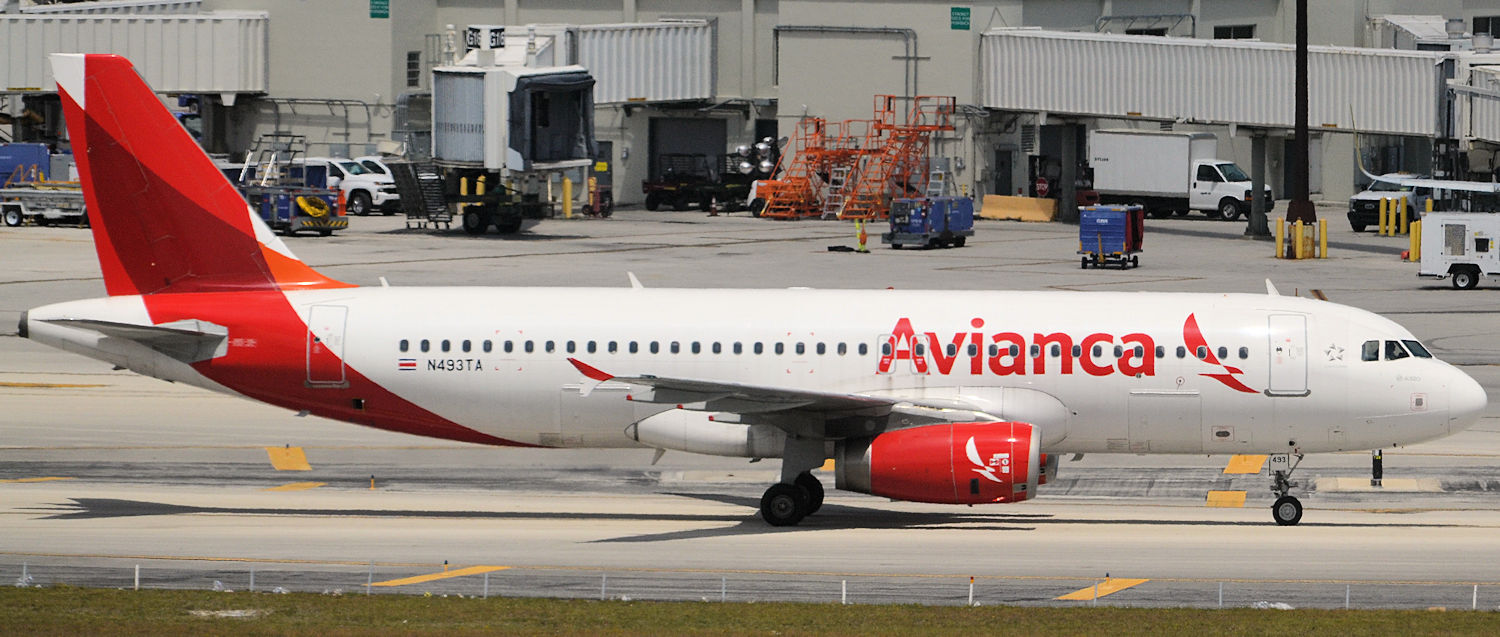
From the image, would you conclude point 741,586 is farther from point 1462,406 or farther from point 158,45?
point 158,45

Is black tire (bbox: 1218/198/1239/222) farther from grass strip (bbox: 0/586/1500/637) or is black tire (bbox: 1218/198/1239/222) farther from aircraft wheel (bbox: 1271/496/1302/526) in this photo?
grass strip (bbox: 0/586/1500/637)

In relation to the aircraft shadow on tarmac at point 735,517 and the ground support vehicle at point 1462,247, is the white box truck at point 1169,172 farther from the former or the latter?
the aircraft shadow on tarmac at point 735,517

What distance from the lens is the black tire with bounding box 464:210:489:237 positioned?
87.8m

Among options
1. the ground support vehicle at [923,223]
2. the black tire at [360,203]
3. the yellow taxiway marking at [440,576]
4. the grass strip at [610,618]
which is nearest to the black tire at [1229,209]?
the ground support vehicle at [923,223]

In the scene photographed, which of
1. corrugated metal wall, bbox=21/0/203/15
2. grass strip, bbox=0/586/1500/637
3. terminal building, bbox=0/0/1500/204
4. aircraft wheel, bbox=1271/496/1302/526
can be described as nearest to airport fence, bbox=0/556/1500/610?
grass strip, bbox=0/586/1500/637

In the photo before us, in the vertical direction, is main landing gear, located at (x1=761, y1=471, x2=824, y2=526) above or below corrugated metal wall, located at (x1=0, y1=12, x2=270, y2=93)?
below

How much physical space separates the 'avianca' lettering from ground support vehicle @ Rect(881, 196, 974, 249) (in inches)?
2060

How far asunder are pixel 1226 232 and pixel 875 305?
6579 centimetres

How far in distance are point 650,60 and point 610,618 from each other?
85.3 meters

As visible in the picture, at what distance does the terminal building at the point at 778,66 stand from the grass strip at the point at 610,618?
213 feet

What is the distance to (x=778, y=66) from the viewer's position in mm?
104812

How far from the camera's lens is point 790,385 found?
3094 centimetres

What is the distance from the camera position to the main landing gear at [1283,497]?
30453 millimetres

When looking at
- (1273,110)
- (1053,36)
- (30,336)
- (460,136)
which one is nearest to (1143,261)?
(1273,110)
